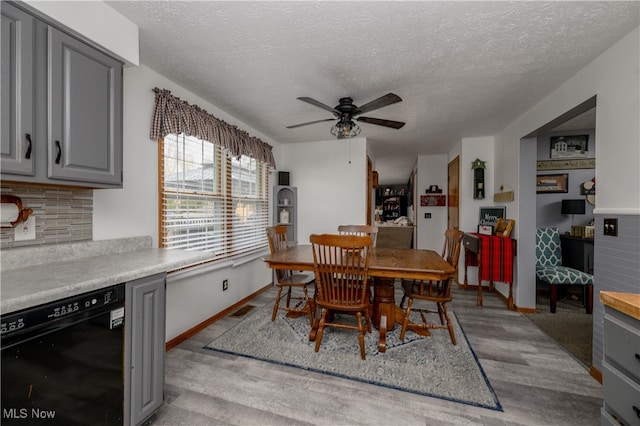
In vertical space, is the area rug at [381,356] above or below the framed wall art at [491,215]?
below

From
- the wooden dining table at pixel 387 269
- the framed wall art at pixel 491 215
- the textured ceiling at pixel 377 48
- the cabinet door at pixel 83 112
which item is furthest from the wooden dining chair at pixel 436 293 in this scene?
the cabinet door at pixel 83 112

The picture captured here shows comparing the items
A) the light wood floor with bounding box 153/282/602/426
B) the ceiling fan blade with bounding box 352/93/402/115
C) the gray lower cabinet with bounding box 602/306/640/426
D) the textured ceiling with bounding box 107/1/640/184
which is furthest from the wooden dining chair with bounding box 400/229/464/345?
the textured ceiling with bounding box 107/1/640/184

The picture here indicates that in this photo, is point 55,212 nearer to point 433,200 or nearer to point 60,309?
point 60,309

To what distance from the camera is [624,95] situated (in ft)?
5.59

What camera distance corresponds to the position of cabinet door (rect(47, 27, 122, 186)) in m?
1.25

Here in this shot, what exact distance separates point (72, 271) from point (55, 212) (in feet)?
1.80

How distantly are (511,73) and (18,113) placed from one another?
10.5 ft

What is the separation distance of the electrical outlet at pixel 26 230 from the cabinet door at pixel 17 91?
0.43 m

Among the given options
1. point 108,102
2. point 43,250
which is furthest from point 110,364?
point 108,102

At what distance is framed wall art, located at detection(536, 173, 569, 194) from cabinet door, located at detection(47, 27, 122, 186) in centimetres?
515

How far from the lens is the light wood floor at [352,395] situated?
1.50 m

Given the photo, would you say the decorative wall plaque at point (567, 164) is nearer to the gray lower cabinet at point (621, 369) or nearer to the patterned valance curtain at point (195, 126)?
the gray lower cabinet at point (621, 369)

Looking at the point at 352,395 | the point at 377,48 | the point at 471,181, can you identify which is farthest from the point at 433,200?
the point at 352,395

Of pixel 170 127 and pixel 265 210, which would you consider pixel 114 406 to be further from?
pixel 265 210
